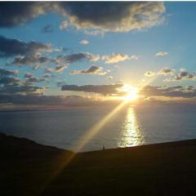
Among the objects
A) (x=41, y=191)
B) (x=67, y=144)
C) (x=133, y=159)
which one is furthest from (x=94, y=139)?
(x=41, y=191)

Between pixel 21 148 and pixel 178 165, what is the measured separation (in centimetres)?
2019

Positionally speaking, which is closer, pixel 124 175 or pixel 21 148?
pixel 124 175

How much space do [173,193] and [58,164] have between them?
452 inches

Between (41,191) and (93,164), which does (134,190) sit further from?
(93,164)

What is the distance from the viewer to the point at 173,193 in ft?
53.8

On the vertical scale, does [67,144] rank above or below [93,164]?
below

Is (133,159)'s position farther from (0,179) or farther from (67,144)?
(67,144)

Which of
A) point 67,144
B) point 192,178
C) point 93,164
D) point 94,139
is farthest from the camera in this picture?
point 94,139

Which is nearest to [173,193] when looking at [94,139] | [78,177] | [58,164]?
[78,177]

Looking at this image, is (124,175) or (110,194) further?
(124,175)

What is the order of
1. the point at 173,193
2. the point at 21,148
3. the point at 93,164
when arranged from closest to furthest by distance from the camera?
the point at 173,193, the point at 93,164, the point at 21,148

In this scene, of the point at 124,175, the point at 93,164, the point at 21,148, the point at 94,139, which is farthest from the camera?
the point at 94,139

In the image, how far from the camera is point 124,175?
19984 millimetres

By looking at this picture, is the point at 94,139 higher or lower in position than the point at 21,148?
lower
